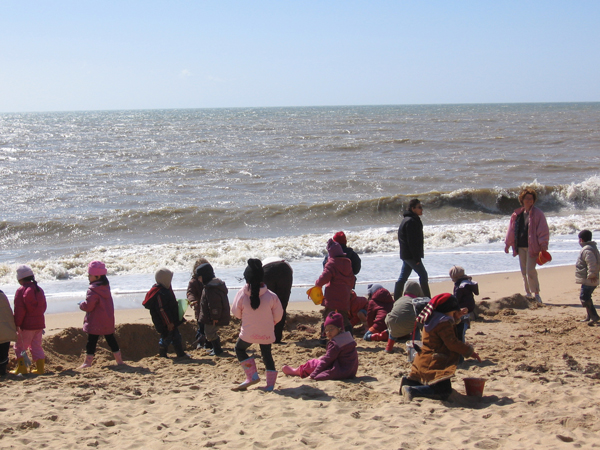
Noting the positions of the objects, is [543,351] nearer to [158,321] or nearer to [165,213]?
[158,321]

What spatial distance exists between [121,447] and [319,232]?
13.4m

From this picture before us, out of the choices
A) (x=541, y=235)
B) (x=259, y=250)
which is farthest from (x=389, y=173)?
(x=541, y=235)

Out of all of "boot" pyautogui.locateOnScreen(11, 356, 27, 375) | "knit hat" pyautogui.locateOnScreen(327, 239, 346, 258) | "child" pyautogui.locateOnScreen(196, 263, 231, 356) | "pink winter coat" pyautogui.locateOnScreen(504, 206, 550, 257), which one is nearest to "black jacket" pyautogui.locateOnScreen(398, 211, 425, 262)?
"knit hat" pyautogui.locateOnScreen(327, 239, 346, 258)

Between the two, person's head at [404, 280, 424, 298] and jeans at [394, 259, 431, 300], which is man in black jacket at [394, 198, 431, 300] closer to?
jeans at [394, 259, 431, 300]

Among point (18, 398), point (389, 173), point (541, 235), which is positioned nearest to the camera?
A: point (18, 398)

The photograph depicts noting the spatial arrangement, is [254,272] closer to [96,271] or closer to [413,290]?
[96,271]

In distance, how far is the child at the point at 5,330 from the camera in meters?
5.72

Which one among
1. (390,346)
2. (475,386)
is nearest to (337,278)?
(390,346)

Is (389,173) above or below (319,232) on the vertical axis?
above

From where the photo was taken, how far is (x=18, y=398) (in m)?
4.89

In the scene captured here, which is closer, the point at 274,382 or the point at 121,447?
the point at 121,447

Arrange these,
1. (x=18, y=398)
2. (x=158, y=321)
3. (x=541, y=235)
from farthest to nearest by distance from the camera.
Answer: (x=541, y=235)
(x=158, y=321)
(x=18, y=398)

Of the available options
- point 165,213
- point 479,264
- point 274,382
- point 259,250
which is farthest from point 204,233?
point 274,382

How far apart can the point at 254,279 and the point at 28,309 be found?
264 centimetres
